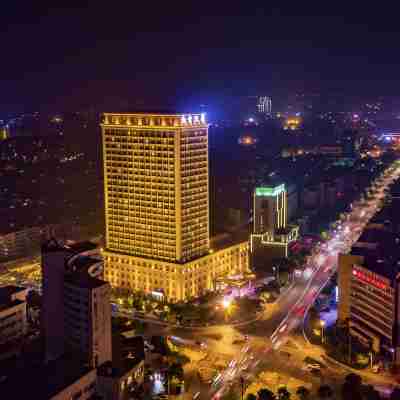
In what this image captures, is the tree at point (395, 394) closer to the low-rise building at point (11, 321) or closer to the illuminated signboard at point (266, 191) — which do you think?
the low-rise building at point (11, 321)

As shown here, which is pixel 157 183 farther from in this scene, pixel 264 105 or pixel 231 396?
pixel 264 105

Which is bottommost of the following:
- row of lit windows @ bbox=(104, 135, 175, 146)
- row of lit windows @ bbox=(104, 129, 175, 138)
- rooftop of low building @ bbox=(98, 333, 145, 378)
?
rooftop of low building @ bbox=(98, 333, 145, 378)

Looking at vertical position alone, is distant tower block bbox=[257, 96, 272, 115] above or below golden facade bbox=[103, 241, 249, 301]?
above

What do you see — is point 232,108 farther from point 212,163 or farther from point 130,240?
point 130,240

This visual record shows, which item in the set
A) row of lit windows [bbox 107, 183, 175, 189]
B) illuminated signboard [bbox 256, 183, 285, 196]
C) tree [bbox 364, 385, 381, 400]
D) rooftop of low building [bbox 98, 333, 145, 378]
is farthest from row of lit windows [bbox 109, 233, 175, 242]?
tree [bbox 364, 385, 381, 400]

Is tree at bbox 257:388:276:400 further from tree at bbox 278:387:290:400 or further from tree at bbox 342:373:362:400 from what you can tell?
tree at bbox 342:373:362:400

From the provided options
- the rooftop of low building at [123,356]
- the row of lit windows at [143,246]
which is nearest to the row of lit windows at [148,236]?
the row of lit windows at [143,246]

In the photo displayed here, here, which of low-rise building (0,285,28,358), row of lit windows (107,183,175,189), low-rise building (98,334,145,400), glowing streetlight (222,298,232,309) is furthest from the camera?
row of lit windows (107,183,175,189)
